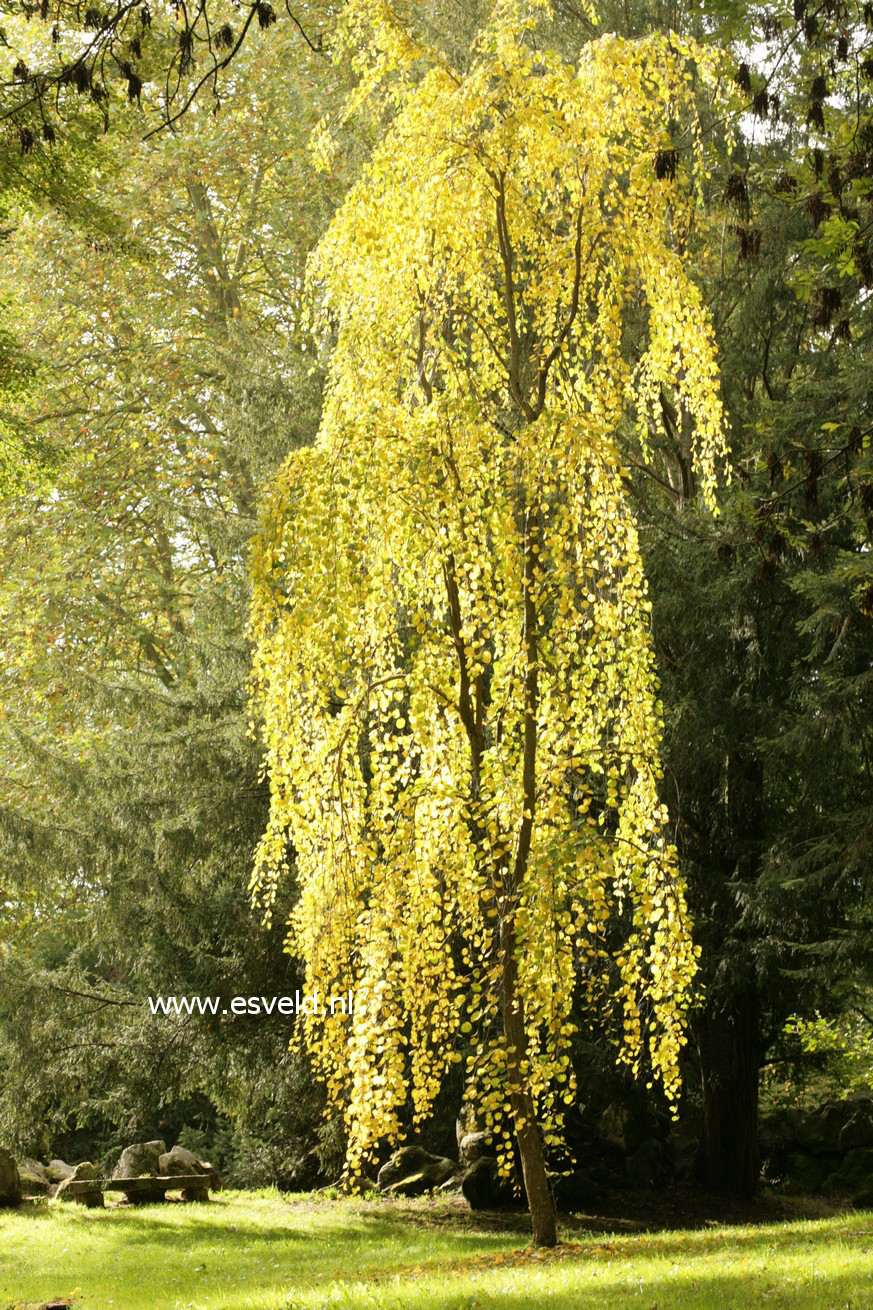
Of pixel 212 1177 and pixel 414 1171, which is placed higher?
pixel 414 1171

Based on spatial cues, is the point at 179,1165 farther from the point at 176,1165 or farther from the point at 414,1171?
the point at 414,1171

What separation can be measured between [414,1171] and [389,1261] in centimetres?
303

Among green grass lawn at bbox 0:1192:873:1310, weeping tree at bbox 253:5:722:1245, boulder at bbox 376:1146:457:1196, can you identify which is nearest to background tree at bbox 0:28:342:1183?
boulder at bbox 376:1146:457:1196

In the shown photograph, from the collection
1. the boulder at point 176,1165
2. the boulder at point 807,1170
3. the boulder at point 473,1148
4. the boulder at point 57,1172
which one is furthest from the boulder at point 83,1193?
the boulder at point 807,1170

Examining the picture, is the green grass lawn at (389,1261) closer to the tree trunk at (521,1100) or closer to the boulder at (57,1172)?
the tree trunk at (521,1100)

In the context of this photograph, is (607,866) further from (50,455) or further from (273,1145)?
(273,1145)

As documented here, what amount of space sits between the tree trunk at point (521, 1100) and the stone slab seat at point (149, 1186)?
577 cm

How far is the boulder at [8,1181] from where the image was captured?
10.4 meters

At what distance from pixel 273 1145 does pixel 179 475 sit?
287 inches

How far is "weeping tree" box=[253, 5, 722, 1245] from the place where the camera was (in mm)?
4633

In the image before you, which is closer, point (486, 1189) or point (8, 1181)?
point (486, 1189)

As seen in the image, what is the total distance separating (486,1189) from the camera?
9125 millimetres

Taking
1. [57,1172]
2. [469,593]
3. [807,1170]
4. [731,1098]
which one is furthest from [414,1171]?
[469,593]

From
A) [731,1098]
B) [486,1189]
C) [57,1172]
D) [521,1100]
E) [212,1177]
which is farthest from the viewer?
[57,1172]
